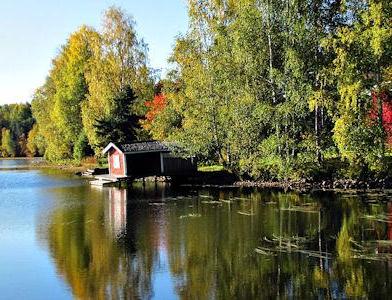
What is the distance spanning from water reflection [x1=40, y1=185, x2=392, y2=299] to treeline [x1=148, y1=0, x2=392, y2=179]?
499 cm

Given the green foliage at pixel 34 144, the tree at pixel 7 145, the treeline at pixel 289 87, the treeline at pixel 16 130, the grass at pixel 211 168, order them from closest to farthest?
1. the treeline at pixel 289 87
2. the grass at pixel 211 168
3. the green foliage at pixel 34 144
4. the treeline at pixel 16 130
5. the tree at pixel 7 145

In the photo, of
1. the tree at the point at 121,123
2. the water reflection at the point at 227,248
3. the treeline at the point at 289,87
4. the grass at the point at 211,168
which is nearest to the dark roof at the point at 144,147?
the treeline at the point at 289,87

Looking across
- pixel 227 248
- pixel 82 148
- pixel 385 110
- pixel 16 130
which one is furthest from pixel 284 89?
pixel 16 130

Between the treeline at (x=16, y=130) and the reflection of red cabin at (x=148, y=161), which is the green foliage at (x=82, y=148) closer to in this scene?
the reflection of red cabin at (x=148, y=161)

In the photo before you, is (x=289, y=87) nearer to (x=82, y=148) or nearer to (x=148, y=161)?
(x=148, y=161)

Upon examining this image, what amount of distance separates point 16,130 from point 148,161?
85.6 m

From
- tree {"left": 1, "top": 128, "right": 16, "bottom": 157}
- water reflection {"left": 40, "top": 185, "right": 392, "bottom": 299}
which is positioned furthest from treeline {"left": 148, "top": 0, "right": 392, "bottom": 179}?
tree {"left": 1, "top": 128, "right": 16, "bottom": 157}

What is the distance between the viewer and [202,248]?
1752 cm

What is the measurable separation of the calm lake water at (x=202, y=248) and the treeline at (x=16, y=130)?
86.8 m

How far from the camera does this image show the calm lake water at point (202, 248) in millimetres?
13297

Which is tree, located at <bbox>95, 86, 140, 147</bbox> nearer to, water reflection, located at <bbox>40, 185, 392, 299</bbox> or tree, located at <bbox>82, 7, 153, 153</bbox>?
tree, located at <bbox>82, 7, 153, 153</bbox>

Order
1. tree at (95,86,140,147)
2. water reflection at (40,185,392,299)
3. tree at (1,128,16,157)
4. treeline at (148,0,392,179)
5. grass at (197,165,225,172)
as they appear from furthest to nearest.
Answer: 1. tree at (1,128,16,157)
2. tree at (95,86,140,147)
3. grass at (197,165,225,172)
4. treeline at (148,0,392,179)
5. water reflection at (40,185,392,299)

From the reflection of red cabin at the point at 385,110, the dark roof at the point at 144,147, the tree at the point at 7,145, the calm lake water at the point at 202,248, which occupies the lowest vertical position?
the calm lake water at the point at 202,248

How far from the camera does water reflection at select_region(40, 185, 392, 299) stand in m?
13.2
